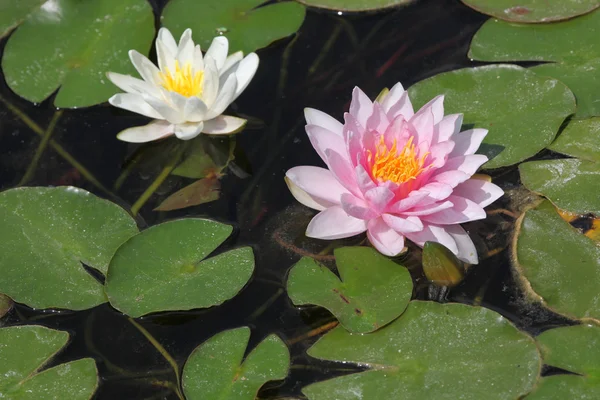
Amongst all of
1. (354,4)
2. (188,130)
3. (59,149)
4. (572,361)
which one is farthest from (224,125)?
(572,361)

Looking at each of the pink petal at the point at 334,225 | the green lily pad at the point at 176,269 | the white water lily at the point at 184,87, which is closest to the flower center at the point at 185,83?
the white water lily at the point at 184,87

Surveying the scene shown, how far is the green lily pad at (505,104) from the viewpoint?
310 centimetres

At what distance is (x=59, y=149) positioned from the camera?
341cm

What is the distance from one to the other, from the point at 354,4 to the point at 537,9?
3.25ft

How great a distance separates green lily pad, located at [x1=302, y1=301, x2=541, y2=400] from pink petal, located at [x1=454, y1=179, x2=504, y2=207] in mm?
493

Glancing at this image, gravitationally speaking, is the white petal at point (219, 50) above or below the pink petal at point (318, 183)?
above

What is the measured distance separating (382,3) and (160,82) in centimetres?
134

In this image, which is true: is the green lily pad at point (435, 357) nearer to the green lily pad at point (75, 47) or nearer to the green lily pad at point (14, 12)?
the green lily pad at point (75, 47)

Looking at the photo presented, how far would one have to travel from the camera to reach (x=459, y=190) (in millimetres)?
2898

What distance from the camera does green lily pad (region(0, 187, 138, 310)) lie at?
2795 mm

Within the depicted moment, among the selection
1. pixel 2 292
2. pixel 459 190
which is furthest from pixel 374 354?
pixel 2 292

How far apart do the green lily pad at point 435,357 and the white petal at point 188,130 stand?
4.01 ft

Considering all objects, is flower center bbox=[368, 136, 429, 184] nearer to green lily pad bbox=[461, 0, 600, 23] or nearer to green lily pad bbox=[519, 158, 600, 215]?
green lily pad bbox=[519, 158, 600, 215]

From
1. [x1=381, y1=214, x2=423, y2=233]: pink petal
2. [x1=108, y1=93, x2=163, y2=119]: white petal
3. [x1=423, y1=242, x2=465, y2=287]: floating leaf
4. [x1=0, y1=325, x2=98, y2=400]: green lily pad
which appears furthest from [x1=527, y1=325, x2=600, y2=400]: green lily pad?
[x1=108, y1=93, x2=163, y2=119]: white petal
